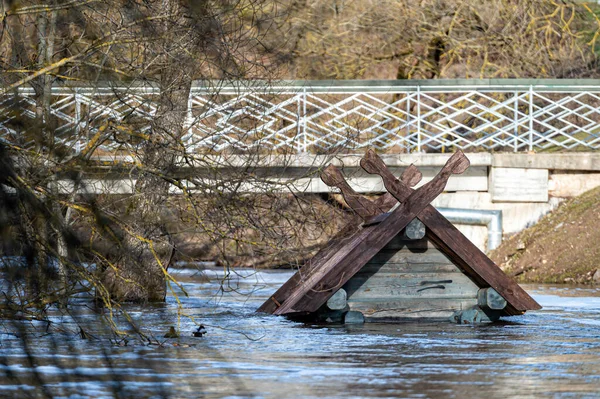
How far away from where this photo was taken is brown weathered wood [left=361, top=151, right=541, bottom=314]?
→ 9.39 m

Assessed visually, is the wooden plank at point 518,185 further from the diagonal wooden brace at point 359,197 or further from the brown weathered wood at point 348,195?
the brown weathered wood at point 348,195

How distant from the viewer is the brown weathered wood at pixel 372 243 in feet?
30.5

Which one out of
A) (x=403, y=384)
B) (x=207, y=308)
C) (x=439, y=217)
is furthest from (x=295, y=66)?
(x=403, y=384)

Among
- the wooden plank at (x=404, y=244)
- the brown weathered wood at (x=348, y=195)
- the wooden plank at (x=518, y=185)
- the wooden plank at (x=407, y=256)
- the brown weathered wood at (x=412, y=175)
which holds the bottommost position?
the wooden plank at (x=407, y=256)

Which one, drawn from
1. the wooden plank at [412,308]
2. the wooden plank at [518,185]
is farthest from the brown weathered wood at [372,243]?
the wooden plank at [518,185]

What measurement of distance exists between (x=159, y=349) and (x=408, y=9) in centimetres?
1496

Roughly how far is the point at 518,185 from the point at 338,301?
9.22 meters

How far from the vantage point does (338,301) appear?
961 cm

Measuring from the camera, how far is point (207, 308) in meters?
12.3

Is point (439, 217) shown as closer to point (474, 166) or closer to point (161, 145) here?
point (161, 145)

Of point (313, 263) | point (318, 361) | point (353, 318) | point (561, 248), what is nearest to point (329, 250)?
point (313, 263)

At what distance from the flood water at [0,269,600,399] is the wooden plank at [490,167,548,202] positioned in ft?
24.0

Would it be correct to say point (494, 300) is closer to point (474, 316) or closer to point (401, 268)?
point (474, 316)

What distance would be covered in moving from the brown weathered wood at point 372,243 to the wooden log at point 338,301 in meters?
0.18
